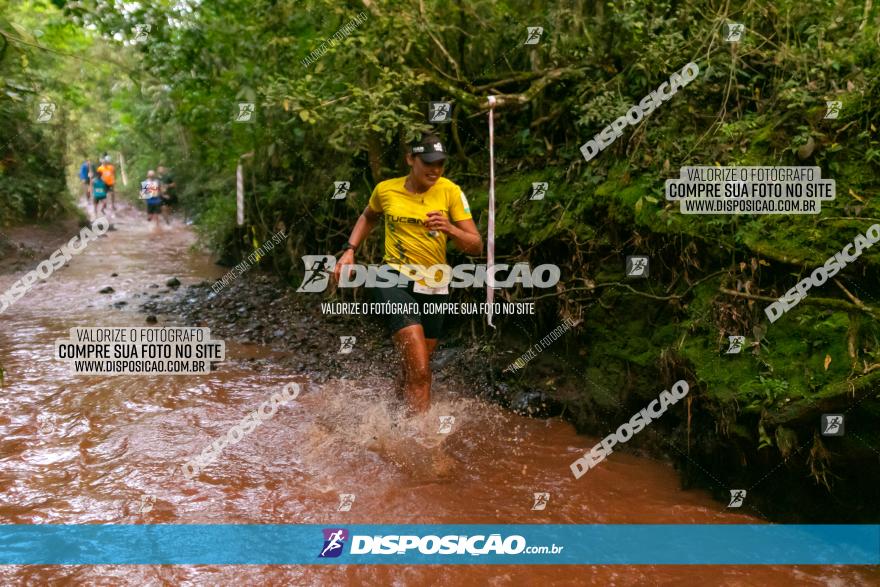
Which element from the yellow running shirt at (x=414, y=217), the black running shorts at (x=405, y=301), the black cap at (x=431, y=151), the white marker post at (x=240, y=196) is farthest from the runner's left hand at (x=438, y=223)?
the white marker post at (x=240, y=196)

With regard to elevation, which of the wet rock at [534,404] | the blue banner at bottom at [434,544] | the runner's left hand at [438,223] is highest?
the runner's left hand at [438,223]

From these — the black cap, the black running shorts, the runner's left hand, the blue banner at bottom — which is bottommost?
the blue banner at bottom

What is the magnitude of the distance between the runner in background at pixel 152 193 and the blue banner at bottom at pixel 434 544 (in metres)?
15.5

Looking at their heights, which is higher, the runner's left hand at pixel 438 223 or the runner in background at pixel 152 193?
the runner in background at pixel 152 193

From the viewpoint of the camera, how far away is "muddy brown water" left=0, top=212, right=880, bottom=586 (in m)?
3.48

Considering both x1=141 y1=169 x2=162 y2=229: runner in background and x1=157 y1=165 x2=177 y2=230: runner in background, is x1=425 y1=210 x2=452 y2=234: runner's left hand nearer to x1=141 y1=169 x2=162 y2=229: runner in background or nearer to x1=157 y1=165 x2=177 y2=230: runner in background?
x1=141 y1=169 x2=162 y2=229: runner in background

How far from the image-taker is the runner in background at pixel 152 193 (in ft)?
57.5

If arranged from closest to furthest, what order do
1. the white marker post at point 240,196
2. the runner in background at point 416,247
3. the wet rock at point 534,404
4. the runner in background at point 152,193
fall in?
the runner in background at point 416,247 → the wet rock at point 534,404 → the white marker post at point 240,196 → the runner in background at point 152,193

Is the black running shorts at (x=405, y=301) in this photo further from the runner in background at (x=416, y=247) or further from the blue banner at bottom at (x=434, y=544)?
the blue banner at bottom at (x=434, y=544)

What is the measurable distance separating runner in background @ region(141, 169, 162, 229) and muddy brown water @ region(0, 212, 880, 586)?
11888mm

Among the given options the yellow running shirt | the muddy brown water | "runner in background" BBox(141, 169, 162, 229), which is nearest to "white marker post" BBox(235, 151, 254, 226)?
the muddy brown water

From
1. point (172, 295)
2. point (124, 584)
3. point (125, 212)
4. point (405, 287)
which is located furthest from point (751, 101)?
point (125, 212)

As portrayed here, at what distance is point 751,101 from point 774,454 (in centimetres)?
327

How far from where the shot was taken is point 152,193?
57.9 feet
